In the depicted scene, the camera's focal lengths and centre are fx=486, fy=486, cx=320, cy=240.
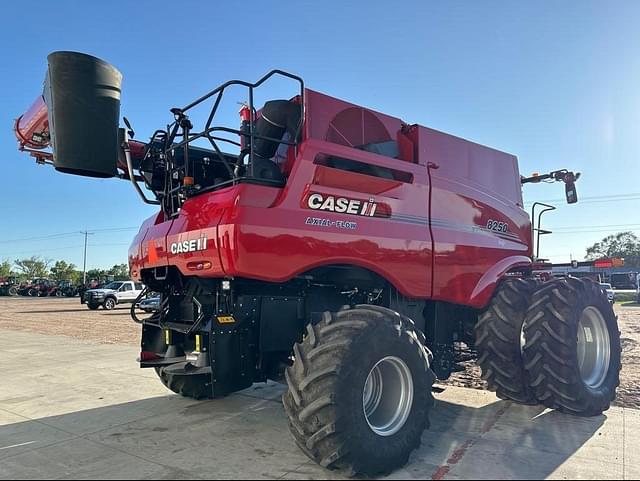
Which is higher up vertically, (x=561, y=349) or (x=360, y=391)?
(x=561, y=349)

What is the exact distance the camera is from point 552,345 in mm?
4945

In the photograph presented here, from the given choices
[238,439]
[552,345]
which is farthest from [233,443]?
[552,345]

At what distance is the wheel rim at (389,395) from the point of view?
3.92m

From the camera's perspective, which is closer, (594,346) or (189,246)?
(189,246)

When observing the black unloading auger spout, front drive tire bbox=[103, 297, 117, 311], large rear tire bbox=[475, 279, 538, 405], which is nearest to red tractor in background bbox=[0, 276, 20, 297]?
front drive tire bbox=[103, 297, 117, 311]

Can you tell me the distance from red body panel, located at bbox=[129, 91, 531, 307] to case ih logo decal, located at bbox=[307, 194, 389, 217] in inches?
1.1

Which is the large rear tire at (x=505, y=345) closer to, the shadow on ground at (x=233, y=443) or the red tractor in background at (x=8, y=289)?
the shadow on ground at (x=233, y=443)

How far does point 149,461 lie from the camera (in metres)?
4.00

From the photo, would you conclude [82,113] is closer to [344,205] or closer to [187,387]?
[344,205]

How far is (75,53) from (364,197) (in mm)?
2983

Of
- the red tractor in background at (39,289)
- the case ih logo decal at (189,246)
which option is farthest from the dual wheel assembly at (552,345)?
the red tractor in background at (39,289)

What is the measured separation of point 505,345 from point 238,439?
9.68 ft

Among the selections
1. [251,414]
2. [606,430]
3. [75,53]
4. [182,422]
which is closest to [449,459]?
[606,430]

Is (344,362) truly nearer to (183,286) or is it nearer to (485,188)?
(183,286)
